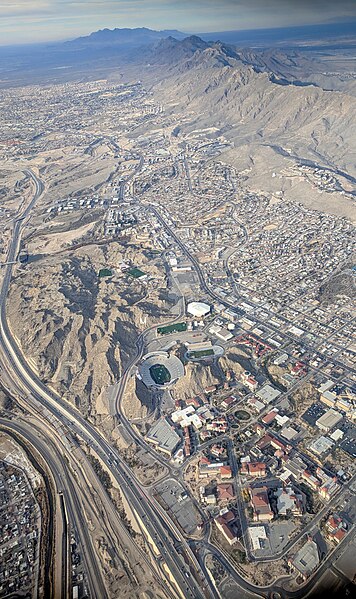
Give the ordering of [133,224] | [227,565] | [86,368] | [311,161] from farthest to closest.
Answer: [311,161], [133,224], [86,368], [227,565]

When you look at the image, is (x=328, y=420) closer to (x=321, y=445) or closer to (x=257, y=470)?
(x=321, y=445)

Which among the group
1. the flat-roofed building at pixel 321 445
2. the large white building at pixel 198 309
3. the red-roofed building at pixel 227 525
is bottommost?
the red-roofed building at pixel 227 525

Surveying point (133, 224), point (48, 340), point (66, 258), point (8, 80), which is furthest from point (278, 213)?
point (8, 80)

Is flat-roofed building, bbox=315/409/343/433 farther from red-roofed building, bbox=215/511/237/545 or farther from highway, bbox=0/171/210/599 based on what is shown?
highway, bbox=0/171/210/599

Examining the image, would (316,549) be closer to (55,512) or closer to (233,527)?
(233,527)

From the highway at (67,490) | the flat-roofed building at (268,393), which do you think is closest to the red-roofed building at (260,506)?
the flat-roofed building at (268,393)

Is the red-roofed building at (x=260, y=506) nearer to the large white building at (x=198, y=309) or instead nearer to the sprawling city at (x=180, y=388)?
the sprawling city at (x=180, y=388)
